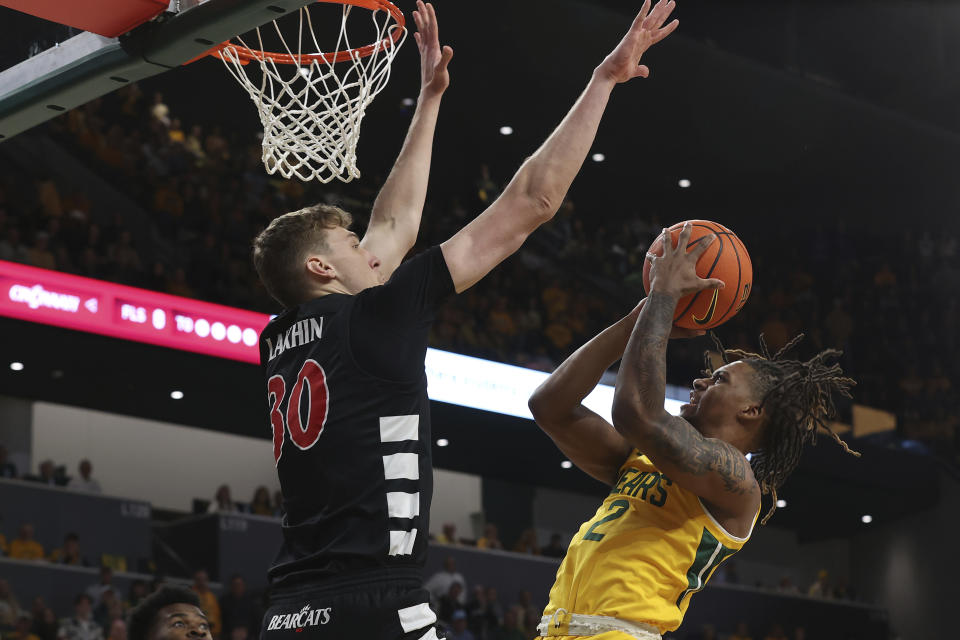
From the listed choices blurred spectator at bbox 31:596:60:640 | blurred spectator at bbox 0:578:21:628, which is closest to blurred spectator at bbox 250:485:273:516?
blurred spectator at bbox 0:578:21:628

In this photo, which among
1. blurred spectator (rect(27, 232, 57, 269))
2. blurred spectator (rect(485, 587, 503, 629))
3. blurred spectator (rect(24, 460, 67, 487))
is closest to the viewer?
blurred spectator (rect(27, 232, 57, 269))

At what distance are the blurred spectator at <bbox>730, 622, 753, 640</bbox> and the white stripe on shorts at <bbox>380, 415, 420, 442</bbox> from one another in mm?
15238

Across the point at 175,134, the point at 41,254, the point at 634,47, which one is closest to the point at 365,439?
the point at 634,47

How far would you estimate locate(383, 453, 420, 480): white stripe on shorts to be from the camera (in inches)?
Answer: 112

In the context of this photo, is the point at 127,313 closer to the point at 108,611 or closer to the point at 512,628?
the point at 108,611

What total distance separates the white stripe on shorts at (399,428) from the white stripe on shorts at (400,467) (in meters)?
0.04

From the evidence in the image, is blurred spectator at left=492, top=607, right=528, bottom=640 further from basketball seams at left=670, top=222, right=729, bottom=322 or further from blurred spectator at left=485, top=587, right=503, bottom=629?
basketball seams at left=670, top=222, right=729, bottom=322

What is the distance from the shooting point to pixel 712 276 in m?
3.69

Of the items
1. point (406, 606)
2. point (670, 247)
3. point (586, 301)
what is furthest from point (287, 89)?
point (586, 301)

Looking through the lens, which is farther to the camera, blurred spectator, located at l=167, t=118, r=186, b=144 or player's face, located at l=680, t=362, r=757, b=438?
blurred spectator, located at l=167, t=118, r=186, b=144

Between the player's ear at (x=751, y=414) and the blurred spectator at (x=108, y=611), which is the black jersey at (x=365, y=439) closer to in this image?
the player's ear at (x=751, y=414)

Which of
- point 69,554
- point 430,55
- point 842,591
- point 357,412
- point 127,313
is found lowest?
point 357,412

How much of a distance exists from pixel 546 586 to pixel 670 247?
1348cm

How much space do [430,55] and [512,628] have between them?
1140 centimetres
